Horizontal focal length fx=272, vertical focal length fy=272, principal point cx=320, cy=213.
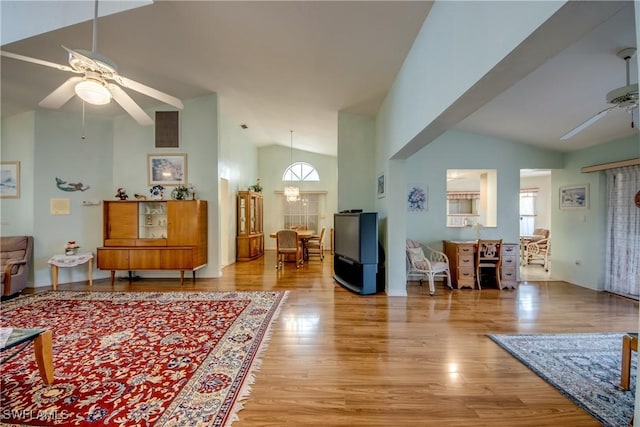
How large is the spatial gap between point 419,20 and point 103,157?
578cm

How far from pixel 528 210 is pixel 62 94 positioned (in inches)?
425

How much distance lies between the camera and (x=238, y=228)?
740 cm

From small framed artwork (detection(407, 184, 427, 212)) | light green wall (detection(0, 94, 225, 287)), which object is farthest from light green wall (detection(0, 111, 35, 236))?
small framed artwork (detection(407, 184, 427, 212))

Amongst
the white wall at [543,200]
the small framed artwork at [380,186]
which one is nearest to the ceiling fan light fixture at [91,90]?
the small framed artwork at [380,186]

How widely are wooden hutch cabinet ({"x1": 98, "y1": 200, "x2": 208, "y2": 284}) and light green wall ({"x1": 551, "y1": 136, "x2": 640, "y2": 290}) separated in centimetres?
683

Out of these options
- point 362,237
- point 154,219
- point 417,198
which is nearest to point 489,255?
point 417,198

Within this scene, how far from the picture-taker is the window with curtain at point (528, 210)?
8.40 metres

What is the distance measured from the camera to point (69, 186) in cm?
492

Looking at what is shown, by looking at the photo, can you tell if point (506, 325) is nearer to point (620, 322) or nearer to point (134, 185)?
point (620, 322)

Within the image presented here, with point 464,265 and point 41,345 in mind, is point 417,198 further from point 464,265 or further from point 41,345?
point 41,345

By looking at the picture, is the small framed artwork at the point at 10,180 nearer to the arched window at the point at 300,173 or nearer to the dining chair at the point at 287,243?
the dining chair at the point at 287,243

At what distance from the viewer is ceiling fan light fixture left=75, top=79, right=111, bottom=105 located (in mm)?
2168

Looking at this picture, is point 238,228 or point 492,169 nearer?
Result: point 492,169

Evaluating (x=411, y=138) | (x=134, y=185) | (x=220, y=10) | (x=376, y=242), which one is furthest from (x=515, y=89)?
(x=134, y=185)
